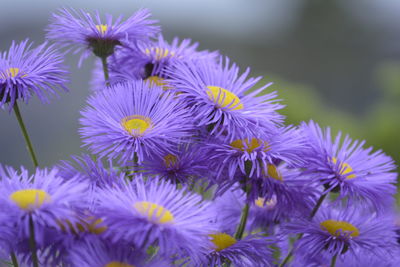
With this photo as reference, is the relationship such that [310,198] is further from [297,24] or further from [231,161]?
[297,24]

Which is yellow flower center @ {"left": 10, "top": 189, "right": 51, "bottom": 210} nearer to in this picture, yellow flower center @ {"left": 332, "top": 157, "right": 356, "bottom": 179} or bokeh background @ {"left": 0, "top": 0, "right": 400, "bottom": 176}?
yellow flower center @ {"left": 332, "top": 157, "right": 356, "bottom": 179}

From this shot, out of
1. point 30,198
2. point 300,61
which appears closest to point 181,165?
point 30,198

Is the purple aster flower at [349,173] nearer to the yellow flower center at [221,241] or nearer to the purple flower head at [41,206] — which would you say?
the yellow flower center at [221,241]

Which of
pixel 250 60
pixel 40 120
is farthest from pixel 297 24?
pixel 40 120

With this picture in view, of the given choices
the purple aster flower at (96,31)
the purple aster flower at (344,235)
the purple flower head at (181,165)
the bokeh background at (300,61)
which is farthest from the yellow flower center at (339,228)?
the bokeh background at (300,61)

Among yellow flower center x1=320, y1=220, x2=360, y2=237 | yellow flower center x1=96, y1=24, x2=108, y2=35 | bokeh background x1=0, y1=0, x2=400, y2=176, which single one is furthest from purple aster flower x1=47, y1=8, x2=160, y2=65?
bokeh background x1=0, y1=0, x2=400, y2=176

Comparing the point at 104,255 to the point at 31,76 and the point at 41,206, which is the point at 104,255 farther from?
the point at 31,76
